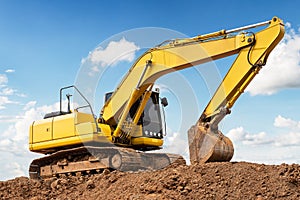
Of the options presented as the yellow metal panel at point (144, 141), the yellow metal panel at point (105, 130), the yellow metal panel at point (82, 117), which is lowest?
the yellow metal panel at point (144, 141)

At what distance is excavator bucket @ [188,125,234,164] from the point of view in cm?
944

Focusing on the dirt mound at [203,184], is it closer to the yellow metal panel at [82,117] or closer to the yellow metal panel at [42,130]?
the yellow metal panel at [82,117]

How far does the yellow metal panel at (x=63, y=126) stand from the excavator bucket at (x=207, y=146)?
3.64m

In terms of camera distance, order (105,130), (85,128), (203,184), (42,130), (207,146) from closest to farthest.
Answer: (203,184), (207,146), (85,128), (105,130), (42,130)

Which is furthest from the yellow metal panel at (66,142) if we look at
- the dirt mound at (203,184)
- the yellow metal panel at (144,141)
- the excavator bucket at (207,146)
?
the excavator bucket at (207,146)

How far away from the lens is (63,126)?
11844 mm

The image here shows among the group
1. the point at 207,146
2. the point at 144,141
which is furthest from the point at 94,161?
the point at 207,146

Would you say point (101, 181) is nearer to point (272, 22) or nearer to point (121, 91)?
point (121, 91)

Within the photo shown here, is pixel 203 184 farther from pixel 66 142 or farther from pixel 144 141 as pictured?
pixel 66 142

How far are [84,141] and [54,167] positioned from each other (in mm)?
1498

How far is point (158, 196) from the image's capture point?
23.9 ft

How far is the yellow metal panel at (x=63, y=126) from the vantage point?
11664mm

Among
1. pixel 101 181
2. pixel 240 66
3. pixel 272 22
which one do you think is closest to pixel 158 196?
pixel 101 181

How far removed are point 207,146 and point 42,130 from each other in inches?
214
